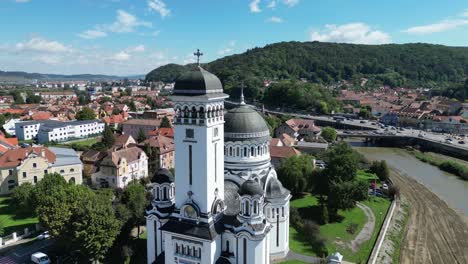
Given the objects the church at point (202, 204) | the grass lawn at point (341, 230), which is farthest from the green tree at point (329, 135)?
the church at point (202, 204)

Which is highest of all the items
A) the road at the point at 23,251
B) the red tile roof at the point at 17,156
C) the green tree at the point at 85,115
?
the green tree at the point at 85,115

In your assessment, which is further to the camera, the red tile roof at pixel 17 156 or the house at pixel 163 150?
the house at pixel 163 150

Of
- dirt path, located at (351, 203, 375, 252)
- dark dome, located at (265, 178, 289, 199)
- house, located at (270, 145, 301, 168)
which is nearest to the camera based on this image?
dark dome, located at (265, 178, 289, 199)

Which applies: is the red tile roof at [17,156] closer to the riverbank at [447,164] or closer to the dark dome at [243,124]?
the dark dome at [243,124]

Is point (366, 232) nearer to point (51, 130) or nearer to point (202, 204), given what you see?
point (202, 204)

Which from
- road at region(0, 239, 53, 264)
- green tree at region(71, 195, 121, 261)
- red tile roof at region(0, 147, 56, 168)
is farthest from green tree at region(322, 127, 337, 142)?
road at region(0, 239, 53, 264)

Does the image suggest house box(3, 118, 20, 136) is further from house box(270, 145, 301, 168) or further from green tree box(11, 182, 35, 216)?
house box(270, 145, 301, 168)
